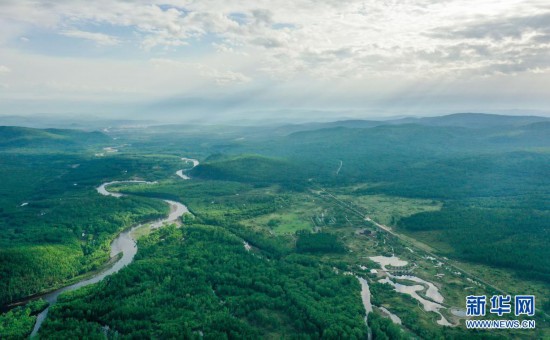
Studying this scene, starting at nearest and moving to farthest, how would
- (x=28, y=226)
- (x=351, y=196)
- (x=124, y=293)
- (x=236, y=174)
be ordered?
(x=124, y=293)
(x=28, y=226)
(x=351, y=196)
(x=236, y=174)

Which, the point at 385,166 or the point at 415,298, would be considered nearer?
the point at 415,298

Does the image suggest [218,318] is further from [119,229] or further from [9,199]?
[9,199]

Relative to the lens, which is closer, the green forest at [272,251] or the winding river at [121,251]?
the green forest at [272,251]

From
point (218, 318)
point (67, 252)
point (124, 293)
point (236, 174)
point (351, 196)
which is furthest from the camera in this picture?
point (236, 174)

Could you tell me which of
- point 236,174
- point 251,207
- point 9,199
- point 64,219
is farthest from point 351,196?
point 9,199

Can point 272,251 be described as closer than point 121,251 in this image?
Yes

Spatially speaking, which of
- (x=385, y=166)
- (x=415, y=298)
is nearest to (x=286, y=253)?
(x=415, y=298)

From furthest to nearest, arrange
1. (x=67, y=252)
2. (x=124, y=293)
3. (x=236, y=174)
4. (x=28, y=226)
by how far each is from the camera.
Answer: (x=236, y=174), (x=28, y=226), (x=67, y=252), (x=124, y=293)

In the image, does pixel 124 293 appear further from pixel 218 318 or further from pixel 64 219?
pixel 64 219

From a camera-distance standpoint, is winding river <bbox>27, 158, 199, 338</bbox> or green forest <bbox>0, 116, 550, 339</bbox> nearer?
green forest <bbox>0, 116, 550, 339</bbox>
